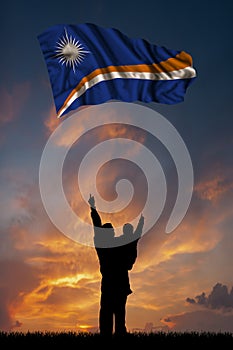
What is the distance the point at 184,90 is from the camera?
16.0 meters

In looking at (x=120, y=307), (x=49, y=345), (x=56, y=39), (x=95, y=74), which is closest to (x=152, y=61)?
(x=95, y=74)

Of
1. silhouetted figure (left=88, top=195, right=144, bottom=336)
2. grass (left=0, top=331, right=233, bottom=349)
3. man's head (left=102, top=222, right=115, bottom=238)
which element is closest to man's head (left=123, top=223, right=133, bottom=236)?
silhouetted figure (left=88, top=195, right=144, bottom=336)

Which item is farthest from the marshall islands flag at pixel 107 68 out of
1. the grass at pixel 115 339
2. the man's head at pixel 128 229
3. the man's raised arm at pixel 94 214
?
the grass at pixel 115 339

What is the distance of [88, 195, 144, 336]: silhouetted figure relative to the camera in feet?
49.2

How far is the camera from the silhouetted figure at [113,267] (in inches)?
591

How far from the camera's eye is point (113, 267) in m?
15.2

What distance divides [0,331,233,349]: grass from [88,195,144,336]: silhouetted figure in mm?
512

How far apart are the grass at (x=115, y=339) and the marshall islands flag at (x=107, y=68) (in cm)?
635

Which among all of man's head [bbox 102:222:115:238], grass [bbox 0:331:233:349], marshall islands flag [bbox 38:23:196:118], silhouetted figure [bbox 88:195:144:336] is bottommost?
grass [bbox 0:331:233:349]

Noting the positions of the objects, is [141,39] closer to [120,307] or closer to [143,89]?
[143,89]

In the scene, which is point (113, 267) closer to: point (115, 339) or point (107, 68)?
point (115, 339)

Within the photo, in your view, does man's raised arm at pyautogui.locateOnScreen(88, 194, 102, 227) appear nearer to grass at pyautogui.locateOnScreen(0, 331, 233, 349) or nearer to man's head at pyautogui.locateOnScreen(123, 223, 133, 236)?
man's head at pyautogui.locateOnScreen(123, 223, 133, 236)

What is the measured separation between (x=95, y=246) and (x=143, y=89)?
4.98 m

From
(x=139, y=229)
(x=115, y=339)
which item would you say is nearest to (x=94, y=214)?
(x=139, y=229)
